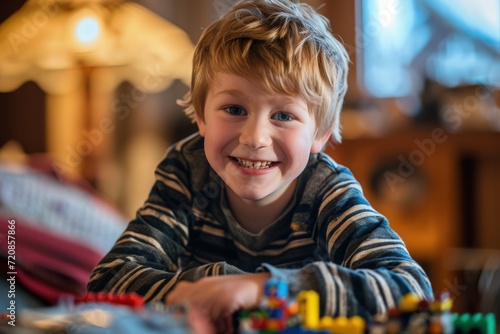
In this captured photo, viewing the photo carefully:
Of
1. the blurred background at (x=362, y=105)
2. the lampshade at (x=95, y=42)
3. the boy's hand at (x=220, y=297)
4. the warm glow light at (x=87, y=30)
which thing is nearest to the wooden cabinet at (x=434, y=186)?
the blurred background at (x=362, y=105)

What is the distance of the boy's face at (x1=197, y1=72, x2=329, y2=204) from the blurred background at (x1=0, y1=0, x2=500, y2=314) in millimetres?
1583

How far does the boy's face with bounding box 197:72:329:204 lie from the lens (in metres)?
0.82

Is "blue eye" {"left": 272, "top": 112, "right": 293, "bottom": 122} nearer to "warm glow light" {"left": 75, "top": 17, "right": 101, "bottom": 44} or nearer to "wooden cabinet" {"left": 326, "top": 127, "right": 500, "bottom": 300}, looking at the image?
"wooden cabinet" {"left": 326, "top": 127, "right": 500, "bottom": 300}

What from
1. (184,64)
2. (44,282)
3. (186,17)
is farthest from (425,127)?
(44,282)

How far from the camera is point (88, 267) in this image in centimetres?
151

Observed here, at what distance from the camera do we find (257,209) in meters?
0.97

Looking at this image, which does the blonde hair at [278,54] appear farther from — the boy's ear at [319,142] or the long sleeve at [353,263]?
the long sleeve at [353,263]

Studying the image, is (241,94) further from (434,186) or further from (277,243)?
(434,186)

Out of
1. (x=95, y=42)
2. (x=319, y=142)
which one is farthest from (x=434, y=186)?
(x=319, y=142)

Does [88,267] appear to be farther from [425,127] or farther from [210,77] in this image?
[425,127]

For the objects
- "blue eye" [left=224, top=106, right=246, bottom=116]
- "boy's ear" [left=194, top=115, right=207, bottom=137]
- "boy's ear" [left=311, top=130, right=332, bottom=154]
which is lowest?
"boy's ear" [left=311, top=130, right=332, bottom=154]

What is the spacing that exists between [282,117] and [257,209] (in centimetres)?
17

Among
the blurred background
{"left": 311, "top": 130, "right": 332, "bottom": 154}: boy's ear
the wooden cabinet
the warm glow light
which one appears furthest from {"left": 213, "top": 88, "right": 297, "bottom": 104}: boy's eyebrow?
the warm glow light

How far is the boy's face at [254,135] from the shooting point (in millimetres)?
820
